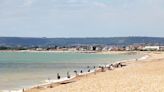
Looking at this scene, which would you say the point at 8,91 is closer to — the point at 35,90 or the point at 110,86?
the point at 35,90

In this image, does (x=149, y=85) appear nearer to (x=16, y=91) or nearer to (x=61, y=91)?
(x=61, y=91)

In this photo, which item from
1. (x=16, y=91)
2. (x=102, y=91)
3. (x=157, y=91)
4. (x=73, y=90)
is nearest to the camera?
(x=157, y=91)

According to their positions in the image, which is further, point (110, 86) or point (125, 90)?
point (110, 86)

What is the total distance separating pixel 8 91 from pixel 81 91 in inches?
294

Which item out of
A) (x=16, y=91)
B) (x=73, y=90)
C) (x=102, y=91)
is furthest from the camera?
(x=16, y=91)

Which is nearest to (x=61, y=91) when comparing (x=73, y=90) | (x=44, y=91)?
(x=73, y=90)

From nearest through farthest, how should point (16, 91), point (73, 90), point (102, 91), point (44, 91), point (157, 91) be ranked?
point (157, 91) < point (102, 91) < point (73, 90) < point (44, 91) < point (16, 91)

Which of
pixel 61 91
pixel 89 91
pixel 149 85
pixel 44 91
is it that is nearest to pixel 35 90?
pixel 44 91

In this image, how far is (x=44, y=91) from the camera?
92.8ft

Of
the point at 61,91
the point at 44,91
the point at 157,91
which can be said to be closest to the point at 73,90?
the point at 61,91

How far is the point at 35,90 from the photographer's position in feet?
97.2

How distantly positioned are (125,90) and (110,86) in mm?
2485

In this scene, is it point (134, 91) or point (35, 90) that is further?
point (35, 90)

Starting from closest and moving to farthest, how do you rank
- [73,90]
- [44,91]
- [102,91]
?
[102,91]
[73,90]
[44,91]
